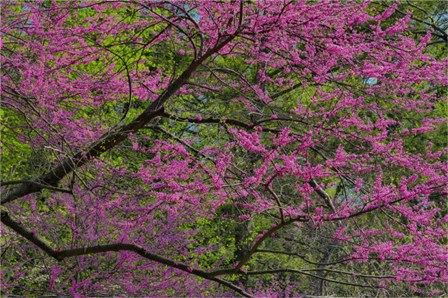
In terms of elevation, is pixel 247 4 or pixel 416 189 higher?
pixel 247 4

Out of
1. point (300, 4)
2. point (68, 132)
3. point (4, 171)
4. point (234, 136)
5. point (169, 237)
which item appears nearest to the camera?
point (300, 4)

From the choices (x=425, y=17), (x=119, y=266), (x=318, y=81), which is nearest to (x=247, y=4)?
(x=318, y=81)

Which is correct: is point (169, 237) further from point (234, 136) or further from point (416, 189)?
point (416, 189)

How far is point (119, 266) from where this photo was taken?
6688 millimetres

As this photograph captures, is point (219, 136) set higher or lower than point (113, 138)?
lower

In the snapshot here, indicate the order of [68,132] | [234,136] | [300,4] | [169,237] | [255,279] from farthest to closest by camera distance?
[255,279], [169,237], [68,132], [234,136], [300,4]

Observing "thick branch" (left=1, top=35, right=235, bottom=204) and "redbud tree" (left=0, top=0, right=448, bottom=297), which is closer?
"redbud tree" (left=0, top=0, right=448, bottom=297)

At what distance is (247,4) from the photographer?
188 inches

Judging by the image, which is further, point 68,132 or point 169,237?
point 169,237

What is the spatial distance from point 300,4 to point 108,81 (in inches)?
107

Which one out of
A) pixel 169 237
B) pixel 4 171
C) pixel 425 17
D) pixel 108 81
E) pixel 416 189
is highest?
pixel 425 17

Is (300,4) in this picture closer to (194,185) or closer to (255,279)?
(194,185)

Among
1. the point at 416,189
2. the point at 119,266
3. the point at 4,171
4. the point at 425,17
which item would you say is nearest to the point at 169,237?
the point at 119,266

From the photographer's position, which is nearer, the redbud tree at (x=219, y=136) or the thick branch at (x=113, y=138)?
the redbud tree at (x=219, y=136)
